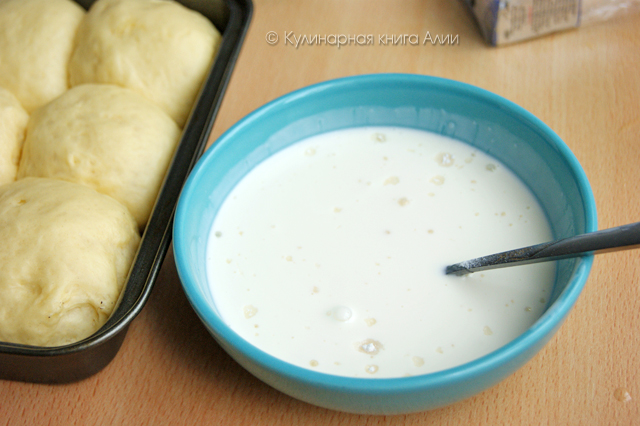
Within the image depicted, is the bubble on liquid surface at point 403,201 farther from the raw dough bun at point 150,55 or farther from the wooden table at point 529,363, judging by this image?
the raw dough bun at point 150,55

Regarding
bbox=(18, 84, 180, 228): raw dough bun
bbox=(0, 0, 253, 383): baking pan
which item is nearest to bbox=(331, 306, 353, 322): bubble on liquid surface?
bbox=(0, 0, 253, 383): baking pan

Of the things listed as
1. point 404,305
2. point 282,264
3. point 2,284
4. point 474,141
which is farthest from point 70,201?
point 474,141

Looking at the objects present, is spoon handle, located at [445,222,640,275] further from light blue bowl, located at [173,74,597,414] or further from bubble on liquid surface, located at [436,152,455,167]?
bubble on liquid surface, located at [436,152,455,167]

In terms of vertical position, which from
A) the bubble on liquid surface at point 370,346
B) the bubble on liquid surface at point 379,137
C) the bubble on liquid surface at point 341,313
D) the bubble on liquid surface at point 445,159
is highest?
the bubble on liquid surface at point 445,159

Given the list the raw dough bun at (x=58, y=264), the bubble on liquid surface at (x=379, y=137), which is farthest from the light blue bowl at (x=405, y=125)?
the raw dough bun at (x=58, y=264)

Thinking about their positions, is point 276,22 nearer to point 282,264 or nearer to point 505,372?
point 282,264

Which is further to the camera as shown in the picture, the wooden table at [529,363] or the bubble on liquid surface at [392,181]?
the bubble on liquid surface at [392,181]

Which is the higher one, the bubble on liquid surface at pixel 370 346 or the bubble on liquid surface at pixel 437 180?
the bubble on liquid surface at pixel 437 180

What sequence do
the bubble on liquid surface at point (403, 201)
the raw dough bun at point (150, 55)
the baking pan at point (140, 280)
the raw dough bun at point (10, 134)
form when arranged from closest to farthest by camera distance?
1. the baking pan at point (140, 280)
2. the bubble on liquid surface at point (403, 201)
3. the raw dough bun at point (10, 134)
4. the raw dough bun at point (150, 55)
